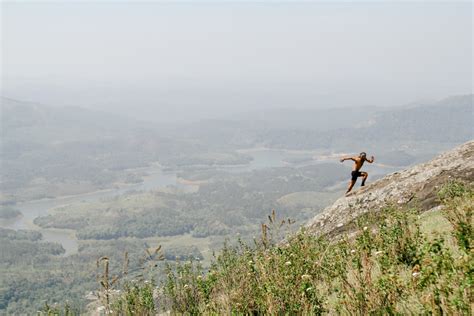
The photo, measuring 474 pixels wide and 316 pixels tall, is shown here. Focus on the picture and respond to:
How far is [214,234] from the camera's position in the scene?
190 metres

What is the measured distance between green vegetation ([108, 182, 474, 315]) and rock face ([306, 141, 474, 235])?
4742 mm

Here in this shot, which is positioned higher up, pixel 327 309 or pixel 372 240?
pixel 372 240

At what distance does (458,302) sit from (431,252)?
1.35 meters

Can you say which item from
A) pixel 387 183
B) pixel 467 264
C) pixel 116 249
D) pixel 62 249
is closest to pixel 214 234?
pixel 116 249

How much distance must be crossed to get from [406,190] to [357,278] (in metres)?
10.6

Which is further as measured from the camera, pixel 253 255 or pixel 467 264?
pixel 253 255

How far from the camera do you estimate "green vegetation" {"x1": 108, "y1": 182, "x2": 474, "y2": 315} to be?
16.0 feet

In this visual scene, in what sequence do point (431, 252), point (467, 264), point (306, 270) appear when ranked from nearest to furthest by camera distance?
point (467, 264) < point (431, 252) < point (306, 270)

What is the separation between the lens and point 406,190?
1546 cm

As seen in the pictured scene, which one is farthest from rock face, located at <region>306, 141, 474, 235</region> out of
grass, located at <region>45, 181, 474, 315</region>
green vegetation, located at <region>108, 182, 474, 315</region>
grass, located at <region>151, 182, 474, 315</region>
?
green vegetation, located at <region>108, 182, 474, 315</region>

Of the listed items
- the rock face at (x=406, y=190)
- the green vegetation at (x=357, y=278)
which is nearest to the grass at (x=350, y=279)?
the green vegetation at (x=357, y=278)

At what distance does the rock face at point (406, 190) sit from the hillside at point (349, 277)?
1930mm

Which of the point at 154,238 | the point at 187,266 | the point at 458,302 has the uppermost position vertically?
the point at 458,302

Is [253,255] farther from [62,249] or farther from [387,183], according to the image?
[62,249]
